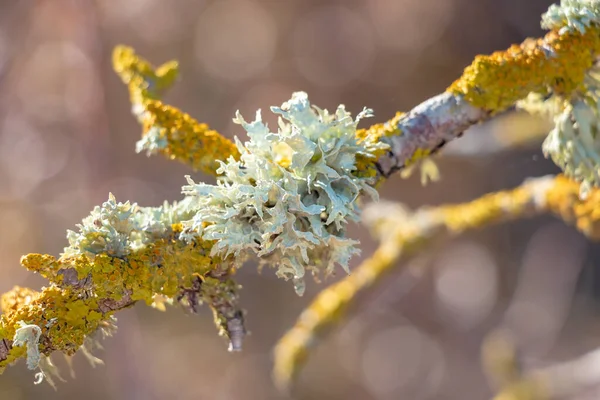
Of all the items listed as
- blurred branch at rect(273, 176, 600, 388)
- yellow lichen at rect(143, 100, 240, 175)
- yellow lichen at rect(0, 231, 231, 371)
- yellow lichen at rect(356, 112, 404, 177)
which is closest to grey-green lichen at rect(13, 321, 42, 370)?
yellow lichen at rect(0, 231, 231, 371)

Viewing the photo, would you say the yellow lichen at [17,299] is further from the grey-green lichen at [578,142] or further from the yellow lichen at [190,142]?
the grey-green lichen at [578,142]

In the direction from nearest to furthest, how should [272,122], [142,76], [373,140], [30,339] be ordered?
1. [30,339]
2. [373,140]
3. [142,76]
4. [272,122]

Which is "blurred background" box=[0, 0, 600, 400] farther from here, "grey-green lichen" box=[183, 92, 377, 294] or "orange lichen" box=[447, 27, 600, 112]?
"grey-green lichen" box=[183, 92, 377, 294]

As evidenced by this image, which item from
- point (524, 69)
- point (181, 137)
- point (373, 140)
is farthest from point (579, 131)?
point (181, 137)

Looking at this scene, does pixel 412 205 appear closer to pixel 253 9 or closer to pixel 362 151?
pixel 253 9

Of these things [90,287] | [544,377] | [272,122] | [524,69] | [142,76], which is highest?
[272,122]

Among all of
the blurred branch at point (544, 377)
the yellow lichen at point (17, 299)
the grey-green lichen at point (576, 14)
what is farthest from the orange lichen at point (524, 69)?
the blurred branch at point (544, 377)

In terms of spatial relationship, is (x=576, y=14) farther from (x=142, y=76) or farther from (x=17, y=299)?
(x=17, y=299)

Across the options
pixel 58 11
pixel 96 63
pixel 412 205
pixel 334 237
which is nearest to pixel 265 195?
pixel 334 237
